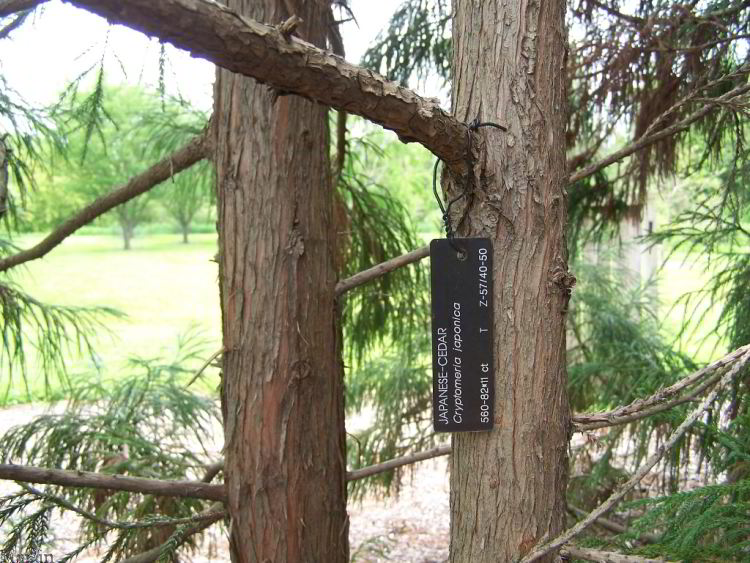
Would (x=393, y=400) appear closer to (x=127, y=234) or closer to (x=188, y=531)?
(x=188, y=531)

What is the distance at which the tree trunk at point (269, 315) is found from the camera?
135 centimetres

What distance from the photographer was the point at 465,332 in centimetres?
90

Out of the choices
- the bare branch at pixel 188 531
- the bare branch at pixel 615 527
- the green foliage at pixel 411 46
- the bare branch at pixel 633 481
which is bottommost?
the bare branch at pixel 615 527

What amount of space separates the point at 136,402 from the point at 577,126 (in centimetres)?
148

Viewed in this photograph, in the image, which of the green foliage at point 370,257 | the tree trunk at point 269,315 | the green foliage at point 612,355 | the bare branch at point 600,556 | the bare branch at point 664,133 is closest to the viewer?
the bare branch at point 600,556

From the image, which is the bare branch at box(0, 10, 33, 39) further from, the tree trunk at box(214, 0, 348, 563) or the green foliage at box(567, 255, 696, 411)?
the green foliage at box(567, 255, 696, 411)

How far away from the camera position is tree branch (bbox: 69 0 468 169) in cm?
65

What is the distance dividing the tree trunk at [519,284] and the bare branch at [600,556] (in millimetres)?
33

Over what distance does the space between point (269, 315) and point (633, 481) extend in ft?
2.36

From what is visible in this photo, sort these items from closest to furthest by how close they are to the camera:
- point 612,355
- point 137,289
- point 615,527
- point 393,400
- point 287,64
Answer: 1. point 287,64
2. point 615,527
3. point 612,355
4. point 393,400
5. point 137,289

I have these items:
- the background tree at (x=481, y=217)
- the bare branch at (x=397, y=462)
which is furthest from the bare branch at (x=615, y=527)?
the bare branch at (x=397, y=462)

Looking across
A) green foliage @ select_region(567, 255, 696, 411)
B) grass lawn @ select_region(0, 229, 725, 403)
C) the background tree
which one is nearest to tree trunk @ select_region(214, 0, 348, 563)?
the background tree

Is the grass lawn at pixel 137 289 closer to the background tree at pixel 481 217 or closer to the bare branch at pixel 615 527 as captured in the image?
the bare branch at pixel 615 527

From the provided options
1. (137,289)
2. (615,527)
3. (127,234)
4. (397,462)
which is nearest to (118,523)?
(397,462)
